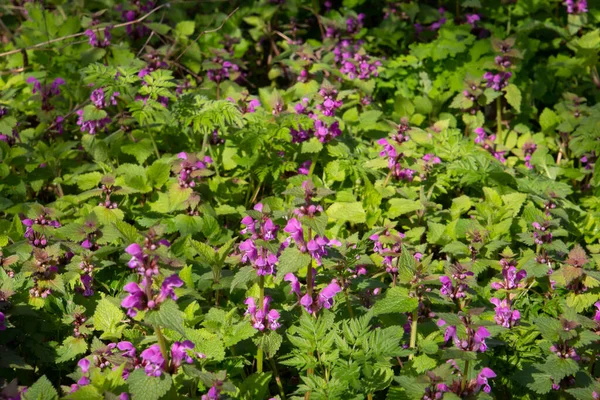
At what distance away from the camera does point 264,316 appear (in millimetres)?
3012

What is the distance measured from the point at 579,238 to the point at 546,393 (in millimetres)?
1696

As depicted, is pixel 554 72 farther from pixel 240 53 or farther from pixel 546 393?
pixel 546 393

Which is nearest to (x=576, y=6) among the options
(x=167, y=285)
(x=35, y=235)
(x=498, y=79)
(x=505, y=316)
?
(x=498, y=79)

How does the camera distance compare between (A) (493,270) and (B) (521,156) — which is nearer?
(A) (493,270)

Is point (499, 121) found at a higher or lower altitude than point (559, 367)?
→ lower

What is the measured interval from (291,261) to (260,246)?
16 cm

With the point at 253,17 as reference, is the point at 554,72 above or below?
below

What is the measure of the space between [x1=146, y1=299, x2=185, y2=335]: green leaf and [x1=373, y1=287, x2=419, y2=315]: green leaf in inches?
38.1

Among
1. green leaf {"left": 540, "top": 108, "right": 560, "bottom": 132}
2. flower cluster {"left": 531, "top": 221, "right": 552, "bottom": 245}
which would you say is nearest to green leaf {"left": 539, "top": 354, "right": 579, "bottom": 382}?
flower cluster {"left": 531, "top": 221, "right": 552, "bottom": 245}

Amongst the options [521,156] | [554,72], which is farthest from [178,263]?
[554,72]

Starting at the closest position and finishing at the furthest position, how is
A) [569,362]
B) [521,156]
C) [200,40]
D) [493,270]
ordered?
[569,362], [493,270], [521,156], [200,40]

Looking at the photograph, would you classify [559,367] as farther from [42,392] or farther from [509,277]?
[42,392]

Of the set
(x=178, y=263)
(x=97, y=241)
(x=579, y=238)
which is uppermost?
(x=178, y=263)

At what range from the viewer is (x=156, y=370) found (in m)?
2.53
